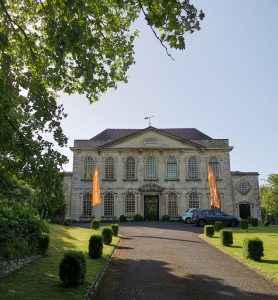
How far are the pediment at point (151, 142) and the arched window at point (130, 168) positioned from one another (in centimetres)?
153

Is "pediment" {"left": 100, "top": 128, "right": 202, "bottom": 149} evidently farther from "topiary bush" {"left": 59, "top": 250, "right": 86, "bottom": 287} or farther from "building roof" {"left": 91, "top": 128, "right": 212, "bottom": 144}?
"topiary bush" {"left": 59, "top": 250, "right": 86, "bottom": 287}

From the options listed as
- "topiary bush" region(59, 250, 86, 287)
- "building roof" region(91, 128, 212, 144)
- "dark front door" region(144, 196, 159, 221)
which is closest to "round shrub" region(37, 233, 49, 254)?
"topiary bush" region(59, 250, 86, 287)

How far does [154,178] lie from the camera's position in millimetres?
41156

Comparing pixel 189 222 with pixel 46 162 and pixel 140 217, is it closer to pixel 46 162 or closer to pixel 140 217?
pixel 140 217

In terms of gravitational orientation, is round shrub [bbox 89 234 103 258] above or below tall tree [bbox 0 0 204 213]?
below

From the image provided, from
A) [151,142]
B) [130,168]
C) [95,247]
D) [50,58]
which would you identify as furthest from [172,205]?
[50,58]

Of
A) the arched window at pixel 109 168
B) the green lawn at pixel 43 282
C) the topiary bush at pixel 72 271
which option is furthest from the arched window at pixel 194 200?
the topiary bush at pixel 72 271

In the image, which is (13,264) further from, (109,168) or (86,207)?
(109,168)

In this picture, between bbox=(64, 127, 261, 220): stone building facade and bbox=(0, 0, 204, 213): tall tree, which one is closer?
bbox=(0, 0, 204, 213): tall tree

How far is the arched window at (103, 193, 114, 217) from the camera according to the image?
40.1 meters

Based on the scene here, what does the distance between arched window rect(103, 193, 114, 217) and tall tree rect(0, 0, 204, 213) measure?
30950mm

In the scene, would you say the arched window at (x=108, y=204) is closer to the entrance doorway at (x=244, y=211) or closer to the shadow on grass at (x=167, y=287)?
the entrance doorway at (x=244, y=211)

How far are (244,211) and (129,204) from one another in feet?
44.4

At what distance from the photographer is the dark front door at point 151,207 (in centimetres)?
4059
